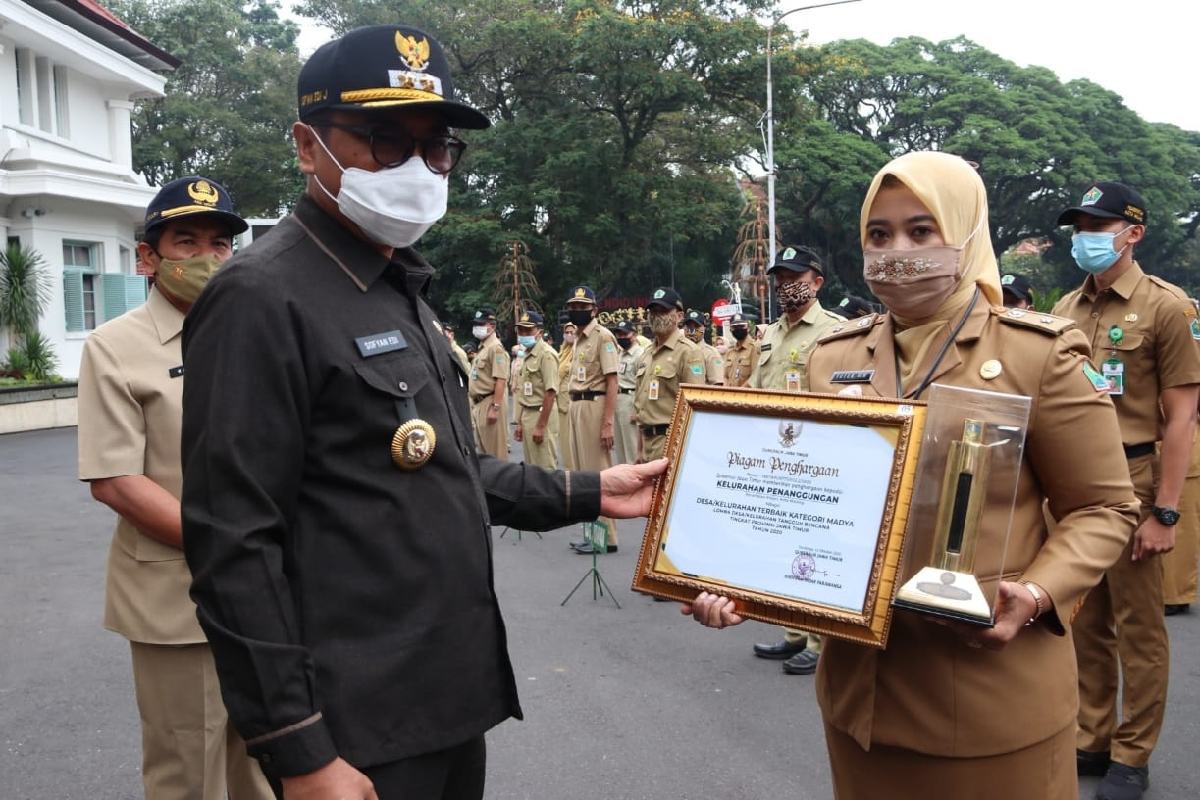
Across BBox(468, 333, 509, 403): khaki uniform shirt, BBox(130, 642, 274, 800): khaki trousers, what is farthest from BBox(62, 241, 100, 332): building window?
BBox(130, 642, 274, 800): khaki trousers

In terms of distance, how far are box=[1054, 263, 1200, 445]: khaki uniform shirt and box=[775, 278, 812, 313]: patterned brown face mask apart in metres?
2.59

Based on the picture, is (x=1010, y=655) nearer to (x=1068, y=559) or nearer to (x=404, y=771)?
(x=1068, y=559)

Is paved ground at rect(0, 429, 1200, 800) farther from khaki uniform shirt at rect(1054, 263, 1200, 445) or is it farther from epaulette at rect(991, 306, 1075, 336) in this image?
khaki uniform shirt at rect(1054, 263, 1200, 445)

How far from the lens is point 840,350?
2479 mm

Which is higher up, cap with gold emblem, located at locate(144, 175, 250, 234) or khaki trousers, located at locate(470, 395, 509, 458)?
cap with gold emblem, located at locate(144, 175, 250, 234)

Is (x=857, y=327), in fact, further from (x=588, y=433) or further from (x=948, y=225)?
(x=588, y=433)

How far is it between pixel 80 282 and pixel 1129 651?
80.8ft

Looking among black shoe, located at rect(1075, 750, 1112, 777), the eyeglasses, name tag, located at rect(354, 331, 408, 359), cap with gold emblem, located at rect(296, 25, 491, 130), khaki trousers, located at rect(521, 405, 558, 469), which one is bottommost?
black shoe, located at rect(1075, 750, 1112, 777)

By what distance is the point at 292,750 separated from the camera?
5.41ft

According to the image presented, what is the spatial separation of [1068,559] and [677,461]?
868 mm

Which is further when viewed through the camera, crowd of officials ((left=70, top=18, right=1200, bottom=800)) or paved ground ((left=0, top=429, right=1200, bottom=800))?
paved ground ((left=0, top=429, right=1200, bottom=800))

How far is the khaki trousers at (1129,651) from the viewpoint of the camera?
3.77 m

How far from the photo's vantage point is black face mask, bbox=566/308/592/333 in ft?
31.6

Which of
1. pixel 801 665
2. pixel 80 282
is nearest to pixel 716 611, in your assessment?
pixel 801 665
